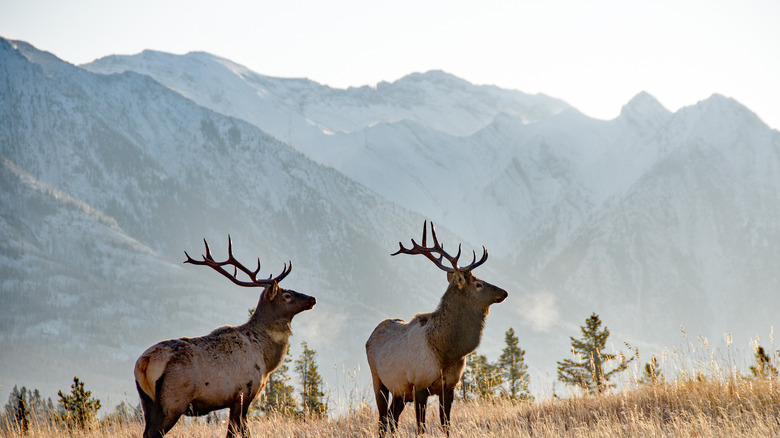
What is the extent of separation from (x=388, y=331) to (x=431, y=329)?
3.75 ft

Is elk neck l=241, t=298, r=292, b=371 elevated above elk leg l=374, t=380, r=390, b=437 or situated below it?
above

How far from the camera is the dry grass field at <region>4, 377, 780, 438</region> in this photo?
30.0 feet

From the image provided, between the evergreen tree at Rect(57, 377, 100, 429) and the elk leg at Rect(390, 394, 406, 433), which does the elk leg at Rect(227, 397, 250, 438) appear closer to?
the elk leg at Rect(390, 394, 406, 433)

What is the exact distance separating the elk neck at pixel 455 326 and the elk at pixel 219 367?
2.62 m

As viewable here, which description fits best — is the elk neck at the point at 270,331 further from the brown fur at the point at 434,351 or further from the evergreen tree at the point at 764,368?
the evergreen tree at the point at 764,368

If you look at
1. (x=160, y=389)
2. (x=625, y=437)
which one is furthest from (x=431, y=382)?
(x=160, y=389)

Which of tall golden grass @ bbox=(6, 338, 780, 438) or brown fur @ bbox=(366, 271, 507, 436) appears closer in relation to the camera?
tall golden grass @ bbox=(6, 338, 780, 438)

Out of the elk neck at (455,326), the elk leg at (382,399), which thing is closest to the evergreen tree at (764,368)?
the elk neck at (455,326)

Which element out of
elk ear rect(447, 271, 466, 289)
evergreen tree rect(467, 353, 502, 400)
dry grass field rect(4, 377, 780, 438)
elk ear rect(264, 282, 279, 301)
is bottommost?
dry grass field rect(4, 377, 780, 438)

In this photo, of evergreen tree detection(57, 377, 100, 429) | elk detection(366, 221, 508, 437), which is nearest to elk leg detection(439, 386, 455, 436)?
elk detection(366, 221, 508, 437)

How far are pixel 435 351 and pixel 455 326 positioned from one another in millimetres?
506

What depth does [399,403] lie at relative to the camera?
443 inches

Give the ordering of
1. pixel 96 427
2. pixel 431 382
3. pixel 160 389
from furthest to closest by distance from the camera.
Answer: pixel 96 427 < pixel 431 382 < pixel 160 389

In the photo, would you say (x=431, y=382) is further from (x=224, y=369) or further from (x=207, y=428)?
(x=207, y=428)
